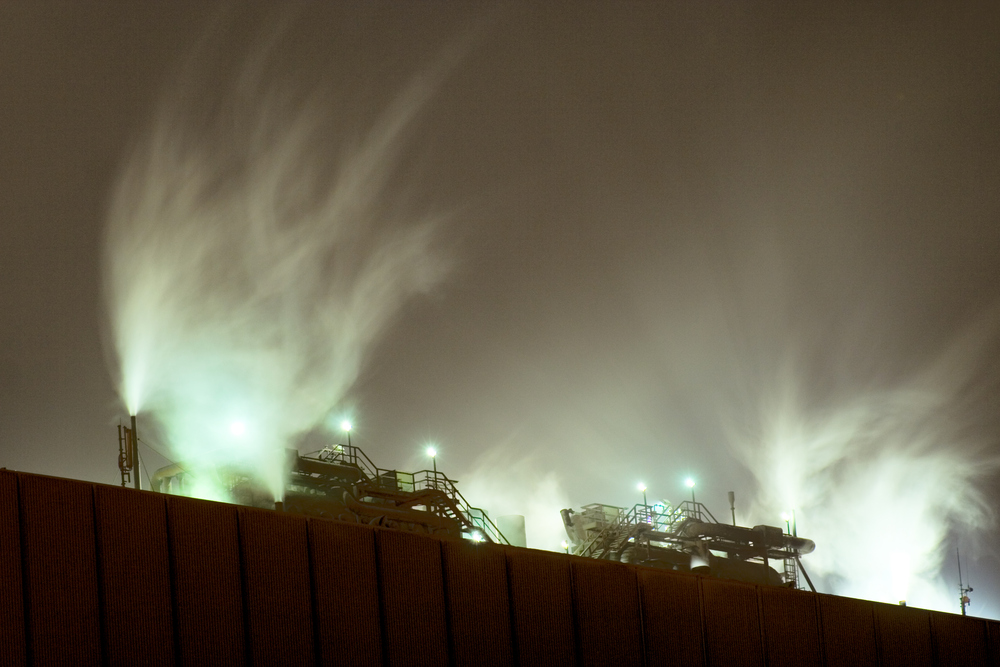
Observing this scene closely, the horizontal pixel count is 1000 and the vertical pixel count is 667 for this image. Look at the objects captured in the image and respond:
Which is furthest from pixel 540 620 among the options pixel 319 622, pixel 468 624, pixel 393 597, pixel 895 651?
pixel 895 651

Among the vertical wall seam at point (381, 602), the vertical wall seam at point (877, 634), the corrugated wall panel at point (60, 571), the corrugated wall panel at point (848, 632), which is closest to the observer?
the corrugated wall panel at point (60, 571)

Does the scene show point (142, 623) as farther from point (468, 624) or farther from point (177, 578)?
point (468, 624)

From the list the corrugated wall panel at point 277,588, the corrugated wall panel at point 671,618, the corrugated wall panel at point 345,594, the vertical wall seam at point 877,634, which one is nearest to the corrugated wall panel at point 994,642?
the vertical wall seam at point 877,634

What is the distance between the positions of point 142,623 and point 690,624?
43.6 feet

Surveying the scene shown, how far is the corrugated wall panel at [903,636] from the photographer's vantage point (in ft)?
91.4

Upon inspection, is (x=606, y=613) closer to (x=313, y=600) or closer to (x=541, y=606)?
(x=541, y=606)

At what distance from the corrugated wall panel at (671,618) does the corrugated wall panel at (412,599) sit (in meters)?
5.63

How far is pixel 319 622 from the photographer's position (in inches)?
776

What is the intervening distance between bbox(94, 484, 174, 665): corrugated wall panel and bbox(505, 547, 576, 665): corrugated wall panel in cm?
777

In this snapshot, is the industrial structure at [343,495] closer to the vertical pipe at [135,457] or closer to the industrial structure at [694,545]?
the vertical pipe at [135,457]

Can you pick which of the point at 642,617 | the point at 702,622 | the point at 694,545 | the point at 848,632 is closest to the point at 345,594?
the point at 642,617

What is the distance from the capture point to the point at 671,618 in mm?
24797

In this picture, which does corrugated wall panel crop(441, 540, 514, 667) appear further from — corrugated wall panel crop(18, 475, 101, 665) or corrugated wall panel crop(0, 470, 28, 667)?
corrugated wall panel crop(0, 470, 28, 667)

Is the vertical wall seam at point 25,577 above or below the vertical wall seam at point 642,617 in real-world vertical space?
above
